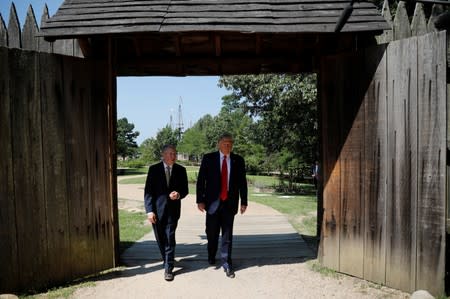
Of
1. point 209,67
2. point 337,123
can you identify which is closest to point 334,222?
point 337,123

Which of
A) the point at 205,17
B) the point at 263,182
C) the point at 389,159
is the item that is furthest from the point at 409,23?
the point at 263,182

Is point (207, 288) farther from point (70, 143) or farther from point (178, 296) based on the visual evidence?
point (70, 143)

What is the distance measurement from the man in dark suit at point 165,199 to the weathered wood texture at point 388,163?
2369mm

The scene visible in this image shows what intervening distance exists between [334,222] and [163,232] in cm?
262

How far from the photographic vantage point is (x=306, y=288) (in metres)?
4.83

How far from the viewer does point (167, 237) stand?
529 centimetres

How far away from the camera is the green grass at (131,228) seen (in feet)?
24.2

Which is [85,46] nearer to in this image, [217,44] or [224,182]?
[217,44]

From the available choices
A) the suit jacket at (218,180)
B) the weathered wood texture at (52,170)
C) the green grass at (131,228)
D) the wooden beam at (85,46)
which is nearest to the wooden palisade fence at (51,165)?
the weathered wood texture at (52,170)

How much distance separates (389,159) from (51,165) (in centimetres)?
455

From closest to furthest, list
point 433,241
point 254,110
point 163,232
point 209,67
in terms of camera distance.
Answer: point 433,241, point 163,232, point 209,67, point 254,110

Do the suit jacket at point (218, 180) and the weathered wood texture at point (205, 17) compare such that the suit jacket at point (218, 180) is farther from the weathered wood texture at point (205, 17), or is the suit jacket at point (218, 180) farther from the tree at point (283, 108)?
the tree at point (283, 108)

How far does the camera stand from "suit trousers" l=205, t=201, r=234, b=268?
5492 millimetres

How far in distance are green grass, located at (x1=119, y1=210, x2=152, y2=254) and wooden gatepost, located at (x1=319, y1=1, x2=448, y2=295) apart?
3.94 m
